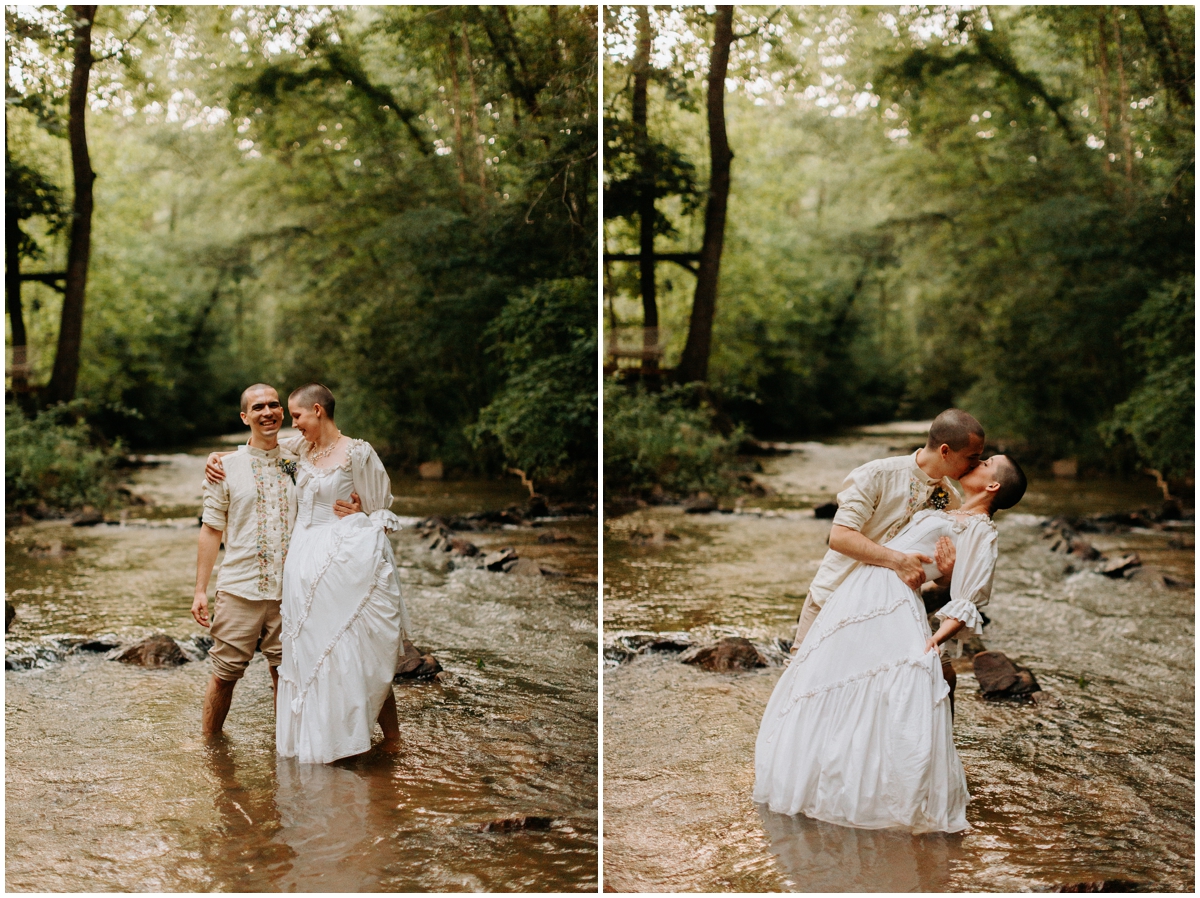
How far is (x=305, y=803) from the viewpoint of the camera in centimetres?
293

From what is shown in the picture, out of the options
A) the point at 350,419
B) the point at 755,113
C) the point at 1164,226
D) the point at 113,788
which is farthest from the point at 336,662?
the point at 1164,226

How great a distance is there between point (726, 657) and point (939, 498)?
1809 millimetres

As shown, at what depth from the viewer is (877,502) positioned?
283 centimetres

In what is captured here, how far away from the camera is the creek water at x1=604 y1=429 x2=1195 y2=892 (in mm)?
2752

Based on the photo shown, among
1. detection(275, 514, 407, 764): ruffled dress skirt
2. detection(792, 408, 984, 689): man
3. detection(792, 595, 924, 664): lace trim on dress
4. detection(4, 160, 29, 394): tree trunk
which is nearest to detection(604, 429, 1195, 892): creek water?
detection(792, 595, 924, 664): lace trim on dress

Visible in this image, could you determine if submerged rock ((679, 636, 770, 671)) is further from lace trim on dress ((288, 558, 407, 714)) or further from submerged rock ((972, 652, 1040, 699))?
lace trim on dress ((288, 558, 407, 714))

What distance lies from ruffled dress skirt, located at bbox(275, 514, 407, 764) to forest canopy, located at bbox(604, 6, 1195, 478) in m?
2.58

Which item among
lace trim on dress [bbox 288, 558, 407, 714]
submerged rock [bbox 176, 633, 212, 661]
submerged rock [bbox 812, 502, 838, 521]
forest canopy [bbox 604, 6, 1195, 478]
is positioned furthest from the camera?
submerged rock [bbox 812, 502, 838, 521]

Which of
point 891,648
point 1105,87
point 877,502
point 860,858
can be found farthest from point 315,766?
point 1105,87

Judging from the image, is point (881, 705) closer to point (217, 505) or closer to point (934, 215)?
point (217, 505)

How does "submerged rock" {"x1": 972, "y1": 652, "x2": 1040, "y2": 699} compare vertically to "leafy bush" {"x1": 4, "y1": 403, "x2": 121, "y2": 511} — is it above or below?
below

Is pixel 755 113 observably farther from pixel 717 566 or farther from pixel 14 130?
pixel 14 130

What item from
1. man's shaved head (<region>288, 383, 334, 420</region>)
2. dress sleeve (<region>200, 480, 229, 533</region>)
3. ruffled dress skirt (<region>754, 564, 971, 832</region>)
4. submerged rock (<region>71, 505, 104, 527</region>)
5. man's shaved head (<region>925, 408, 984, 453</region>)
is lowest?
ruffled dress skirt (<region>754, 564, 971, 832</region>)

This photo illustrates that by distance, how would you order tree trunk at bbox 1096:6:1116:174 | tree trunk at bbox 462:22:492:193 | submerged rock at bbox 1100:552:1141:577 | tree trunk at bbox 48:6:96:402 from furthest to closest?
tree trunk at bbox 1096:6:1116:174 < submerged rock at bbox 1100:552:1141:577 < tree trunk at bbox 48:6:96:402 < tree trunk at bbox 462:22:492:193
